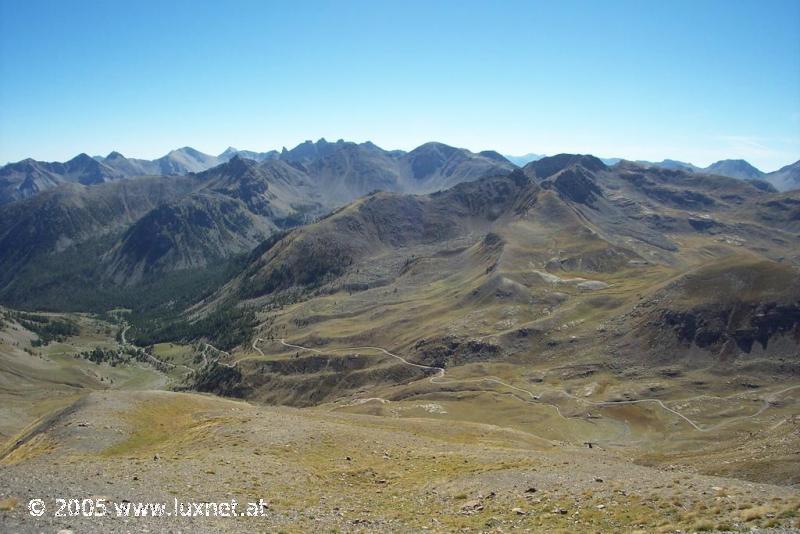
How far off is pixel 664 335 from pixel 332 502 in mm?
159379

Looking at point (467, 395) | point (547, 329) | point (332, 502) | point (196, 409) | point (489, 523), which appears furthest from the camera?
point (547, 329)

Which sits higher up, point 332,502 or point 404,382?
point 332,502

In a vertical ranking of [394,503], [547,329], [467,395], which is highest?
[394,503]

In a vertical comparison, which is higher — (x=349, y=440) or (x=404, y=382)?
(x=349, y=440)

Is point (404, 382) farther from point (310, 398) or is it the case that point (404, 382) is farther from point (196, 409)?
point (196, 409)

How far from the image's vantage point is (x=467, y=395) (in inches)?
6142

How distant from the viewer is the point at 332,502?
131ft

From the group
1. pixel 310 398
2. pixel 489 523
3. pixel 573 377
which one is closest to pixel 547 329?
pixel 573 377

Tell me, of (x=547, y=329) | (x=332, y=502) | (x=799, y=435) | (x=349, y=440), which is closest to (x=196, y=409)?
(x=349, y=440)

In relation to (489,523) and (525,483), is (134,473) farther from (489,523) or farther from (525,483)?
(525,483)

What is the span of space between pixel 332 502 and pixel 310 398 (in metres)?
161

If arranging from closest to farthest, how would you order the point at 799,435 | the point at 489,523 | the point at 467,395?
1. the point at 489,523
2. the point at 799,435
3. the point at 467,395

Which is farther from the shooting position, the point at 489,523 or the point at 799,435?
the point at 799,435

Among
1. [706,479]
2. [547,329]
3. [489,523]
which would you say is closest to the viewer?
[489,523]
